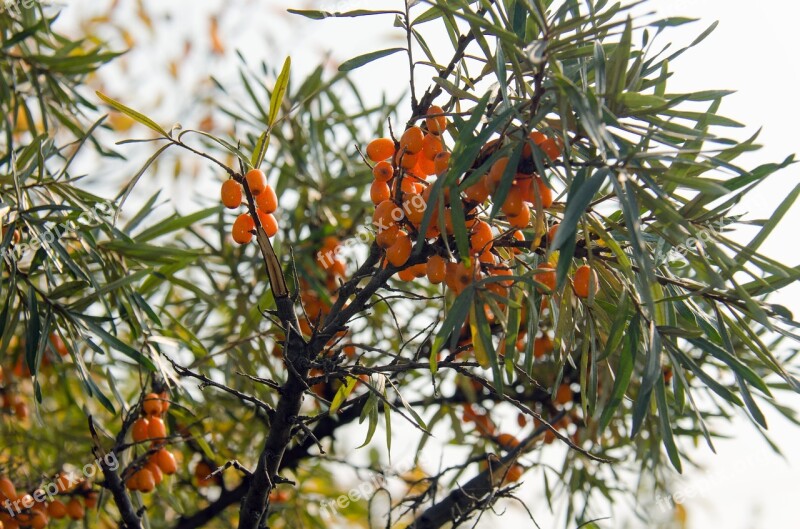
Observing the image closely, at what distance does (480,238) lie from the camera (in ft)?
2.59

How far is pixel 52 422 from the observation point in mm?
1724

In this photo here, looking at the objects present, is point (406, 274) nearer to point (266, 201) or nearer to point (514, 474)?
point (266, 201)

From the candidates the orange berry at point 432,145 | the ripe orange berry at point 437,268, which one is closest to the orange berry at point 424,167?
the orange berry at point 432,145

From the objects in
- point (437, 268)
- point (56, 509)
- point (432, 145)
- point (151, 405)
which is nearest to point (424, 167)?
point (432, 145)

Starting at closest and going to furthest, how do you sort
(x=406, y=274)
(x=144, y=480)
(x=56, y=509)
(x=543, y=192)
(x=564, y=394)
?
(x=543, y=192) < (x=406, y=274) < (x=144, y=480) < (x=56, y=509) < (x=564, y=394)

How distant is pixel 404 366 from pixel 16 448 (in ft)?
4.21

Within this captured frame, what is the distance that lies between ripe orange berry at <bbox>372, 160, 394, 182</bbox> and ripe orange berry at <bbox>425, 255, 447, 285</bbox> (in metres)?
0.13

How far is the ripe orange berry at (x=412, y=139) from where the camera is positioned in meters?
0.79

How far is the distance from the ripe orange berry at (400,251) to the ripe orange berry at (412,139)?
10 centimetres

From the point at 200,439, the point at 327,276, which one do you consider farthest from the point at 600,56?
the point at 327,276

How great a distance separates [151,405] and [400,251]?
638mm

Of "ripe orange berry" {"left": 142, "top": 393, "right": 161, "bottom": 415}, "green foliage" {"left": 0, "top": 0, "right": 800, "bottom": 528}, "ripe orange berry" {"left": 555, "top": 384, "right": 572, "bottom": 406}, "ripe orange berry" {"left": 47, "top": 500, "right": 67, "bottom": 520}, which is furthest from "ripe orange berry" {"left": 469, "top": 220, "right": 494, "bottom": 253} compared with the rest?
"ripe orange berry" {"left": 47, "top": 500, "right": 67, "bottom": 520}

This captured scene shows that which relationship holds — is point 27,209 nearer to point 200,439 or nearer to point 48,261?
point 48,261

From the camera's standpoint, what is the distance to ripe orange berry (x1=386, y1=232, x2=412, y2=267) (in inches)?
30.4
